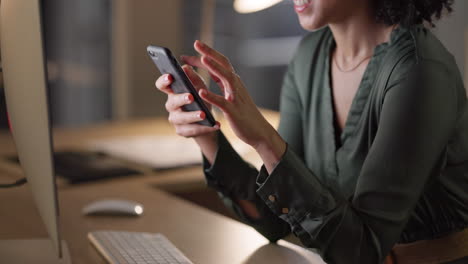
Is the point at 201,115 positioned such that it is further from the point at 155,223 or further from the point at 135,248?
the point at 155,223

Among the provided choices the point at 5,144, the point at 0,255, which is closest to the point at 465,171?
the point at 0,255

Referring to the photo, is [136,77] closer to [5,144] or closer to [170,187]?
[5,144]

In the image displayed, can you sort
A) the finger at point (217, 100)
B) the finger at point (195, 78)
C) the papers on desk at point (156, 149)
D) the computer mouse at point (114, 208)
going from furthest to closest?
the papers on desk at point (156, 149) → the computer mouse at point (114, 208) → the finger at point (195, 78) → the finger at point (217, 100)

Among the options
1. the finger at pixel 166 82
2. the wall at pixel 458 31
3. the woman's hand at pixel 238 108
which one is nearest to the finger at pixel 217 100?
the woman's hand at pixel 238 108

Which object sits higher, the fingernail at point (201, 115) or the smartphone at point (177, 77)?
the smartphone at point (177, 77)

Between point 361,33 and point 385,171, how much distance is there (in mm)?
375

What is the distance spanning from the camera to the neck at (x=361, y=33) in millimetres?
1137

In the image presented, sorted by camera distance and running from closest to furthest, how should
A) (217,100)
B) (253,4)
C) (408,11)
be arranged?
1. (217,100)
2. (408,11)
3. (253,4)

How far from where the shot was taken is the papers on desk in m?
1.83

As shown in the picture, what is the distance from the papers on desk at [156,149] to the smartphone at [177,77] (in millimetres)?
837

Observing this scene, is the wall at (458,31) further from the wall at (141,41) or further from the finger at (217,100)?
the finger at (217,100)

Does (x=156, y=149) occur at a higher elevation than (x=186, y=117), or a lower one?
lower

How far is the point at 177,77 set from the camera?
0.91 m

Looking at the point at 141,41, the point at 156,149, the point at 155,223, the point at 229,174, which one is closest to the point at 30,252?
the point at 155,223
